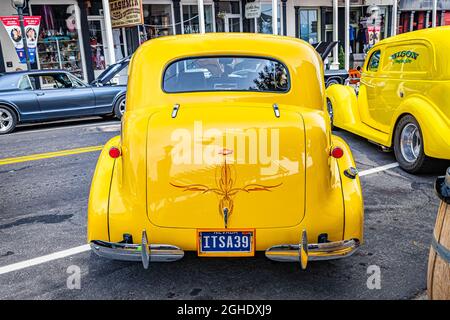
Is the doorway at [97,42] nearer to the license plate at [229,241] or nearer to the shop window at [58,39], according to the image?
the shop window at [58,39]

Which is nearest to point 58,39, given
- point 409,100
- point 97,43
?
point 97,43

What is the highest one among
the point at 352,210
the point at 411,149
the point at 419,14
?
the point at 419,14

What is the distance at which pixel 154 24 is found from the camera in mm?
18188

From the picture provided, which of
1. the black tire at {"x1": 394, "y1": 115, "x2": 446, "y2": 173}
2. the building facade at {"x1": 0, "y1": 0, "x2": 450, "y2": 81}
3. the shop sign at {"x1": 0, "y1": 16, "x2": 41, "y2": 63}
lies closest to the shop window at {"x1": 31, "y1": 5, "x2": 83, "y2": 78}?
the building facade at {"x1": 0, "y1": 0, "x2": 450, "y2": 81}

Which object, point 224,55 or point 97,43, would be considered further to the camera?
point 97,43

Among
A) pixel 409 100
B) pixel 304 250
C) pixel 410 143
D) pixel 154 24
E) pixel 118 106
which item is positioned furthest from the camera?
pixel 154 24

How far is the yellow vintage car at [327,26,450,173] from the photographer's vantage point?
17.5 ft

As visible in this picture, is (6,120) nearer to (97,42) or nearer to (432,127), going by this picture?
(97,42)

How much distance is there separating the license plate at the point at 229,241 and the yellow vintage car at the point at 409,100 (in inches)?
134

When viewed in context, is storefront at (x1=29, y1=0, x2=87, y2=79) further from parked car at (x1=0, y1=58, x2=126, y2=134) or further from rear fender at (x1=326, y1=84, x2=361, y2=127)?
rear fender at (x1=326, y1=84, x2=361, y2=127)

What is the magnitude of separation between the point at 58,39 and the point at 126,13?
3.22m

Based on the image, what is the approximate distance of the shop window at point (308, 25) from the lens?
21.7 m
